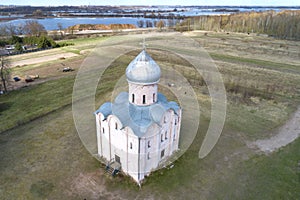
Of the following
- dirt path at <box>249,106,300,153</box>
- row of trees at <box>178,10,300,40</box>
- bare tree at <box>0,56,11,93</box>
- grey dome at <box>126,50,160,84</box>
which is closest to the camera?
grey dome at <box>126,50,160,84</box>

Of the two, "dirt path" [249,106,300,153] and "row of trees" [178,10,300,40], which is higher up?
"row of trees" [178,10,300,40]

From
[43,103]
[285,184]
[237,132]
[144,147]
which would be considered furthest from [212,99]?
[43,103]

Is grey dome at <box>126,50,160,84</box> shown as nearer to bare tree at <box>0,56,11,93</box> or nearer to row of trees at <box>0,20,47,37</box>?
bare tree at <box>0,56,11,93</box>

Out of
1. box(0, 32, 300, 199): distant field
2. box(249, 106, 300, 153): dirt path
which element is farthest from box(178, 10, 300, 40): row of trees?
box(249, 106, 300, 153): dirt path

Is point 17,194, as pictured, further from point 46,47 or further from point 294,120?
point 46,47

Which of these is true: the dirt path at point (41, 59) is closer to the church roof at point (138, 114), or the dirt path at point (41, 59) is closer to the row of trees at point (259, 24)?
the church roof at point (138, 114)

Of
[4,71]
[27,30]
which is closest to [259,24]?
[27,30]

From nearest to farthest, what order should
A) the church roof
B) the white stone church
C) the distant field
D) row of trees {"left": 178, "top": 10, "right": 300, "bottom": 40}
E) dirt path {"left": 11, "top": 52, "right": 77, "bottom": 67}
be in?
the white stone church
the church roof
the distant field
dirt path {"left": 11, "top": 52, "right": 77, "bottom": 67}
row of trees {"left": 178, "top": 10, "right": 300, "bottom": 40}
